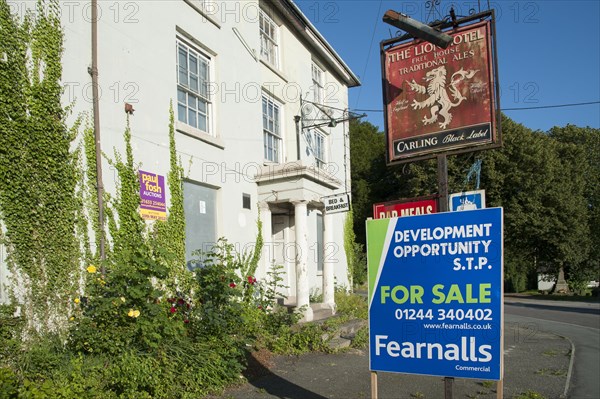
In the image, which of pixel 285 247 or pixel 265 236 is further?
pixel 285 247

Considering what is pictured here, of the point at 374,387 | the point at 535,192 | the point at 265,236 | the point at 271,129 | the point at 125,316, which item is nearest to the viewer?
the point at 374,387

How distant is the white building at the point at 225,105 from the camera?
25.2 ft

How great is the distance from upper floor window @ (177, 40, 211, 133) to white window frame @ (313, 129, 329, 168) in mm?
5793

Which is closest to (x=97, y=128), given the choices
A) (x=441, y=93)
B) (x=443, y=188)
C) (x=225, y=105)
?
(x=225, y=105)

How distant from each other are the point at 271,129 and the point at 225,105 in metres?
2.62

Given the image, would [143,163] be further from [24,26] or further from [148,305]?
[148,305]

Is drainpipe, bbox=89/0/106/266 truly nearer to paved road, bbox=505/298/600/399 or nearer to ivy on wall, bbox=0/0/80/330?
ivy on wall, bbox=0/0/80/330

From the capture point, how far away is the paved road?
23.4 ft

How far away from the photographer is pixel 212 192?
9.91 metres

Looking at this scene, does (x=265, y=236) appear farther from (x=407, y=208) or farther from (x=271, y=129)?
(x=407, y=208)

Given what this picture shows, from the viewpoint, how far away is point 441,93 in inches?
197

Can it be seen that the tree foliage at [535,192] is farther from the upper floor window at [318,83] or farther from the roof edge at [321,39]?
the upper floor window at [318,83]

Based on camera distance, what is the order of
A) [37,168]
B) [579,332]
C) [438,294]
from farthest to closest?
[579,332], [37,168], [438,294]

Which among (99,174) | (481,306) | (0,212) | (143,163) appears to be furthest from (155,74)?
(481,306)
